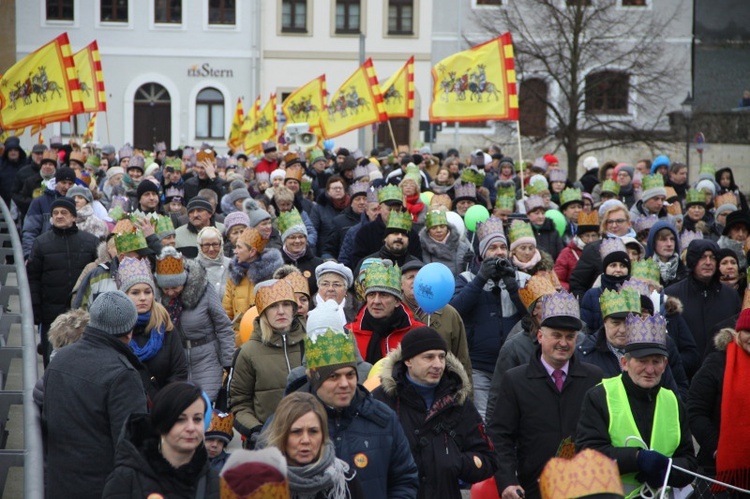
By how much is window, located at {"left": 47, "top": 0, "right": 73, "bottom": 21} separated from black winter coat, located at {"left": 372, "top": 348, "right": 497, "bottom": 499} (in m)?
41.6

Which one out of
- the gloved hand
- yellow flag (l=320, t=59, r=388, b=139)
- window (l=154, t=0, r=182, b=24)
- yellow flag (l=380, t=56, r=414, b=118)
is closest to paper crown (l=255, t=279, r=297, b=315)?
the gloved hand

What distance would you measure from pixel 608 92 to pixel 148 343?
35.8 meters

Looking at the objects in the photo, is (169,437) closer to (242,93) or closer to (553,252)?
(553,252)

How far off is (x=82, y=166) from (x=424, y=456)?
13492 millimetres

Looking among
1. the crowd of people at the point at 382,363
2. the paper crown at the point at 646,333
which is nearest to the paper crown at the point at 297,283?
the crowd of people at the point at 382,363

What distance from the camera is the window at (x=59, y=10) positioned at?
44.7m

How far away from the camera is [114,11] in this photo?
45312mm

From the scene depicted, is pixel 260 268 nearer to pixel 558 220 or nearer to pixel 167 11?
pixel 558 220

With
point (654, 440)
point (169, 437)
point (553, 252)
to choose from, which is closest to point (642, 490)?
point (654, 440)

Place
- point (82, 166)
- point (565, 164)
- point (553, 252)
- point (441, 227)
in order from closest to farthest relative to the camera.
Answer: point (441, 227) → point (553, 252) → point (82, 166) → point (565, 164)

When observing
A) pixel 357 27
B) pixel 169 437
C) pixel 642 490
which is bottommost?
pixel 642 490

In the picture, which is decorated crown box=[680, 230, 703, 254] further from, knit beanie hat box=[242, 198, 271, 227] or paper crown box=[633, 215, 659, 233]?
knit beanie hat box=[242, 198, 271, 227]

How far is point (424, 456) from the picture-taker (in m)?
5.61

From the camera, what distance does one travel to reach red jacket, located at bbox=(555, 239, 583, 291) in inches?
428
